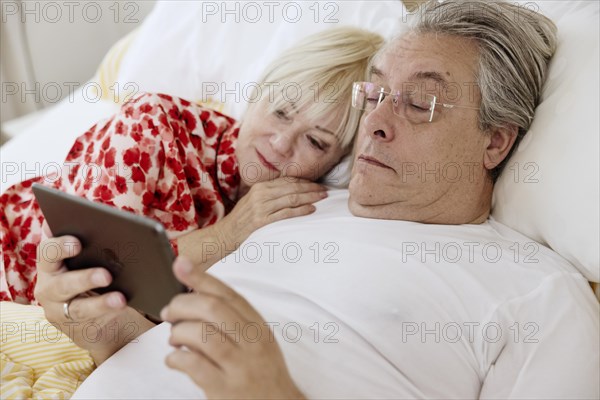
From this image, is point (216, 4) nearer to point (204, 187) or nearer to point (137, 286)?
point (204, 187)

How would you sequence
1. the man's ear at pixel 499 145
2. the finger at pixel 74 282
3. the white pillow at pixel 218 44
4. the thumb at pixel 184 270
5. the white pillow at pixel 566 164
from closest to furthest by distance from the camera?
the thumb at pixel 184 270, the finger at pixel 74 282, the white pillow at pixel 566 164, the man's ear at pixel 499 145, the white pillow at pixel 218 44

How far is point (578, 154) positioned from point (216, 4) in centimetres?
A: 113

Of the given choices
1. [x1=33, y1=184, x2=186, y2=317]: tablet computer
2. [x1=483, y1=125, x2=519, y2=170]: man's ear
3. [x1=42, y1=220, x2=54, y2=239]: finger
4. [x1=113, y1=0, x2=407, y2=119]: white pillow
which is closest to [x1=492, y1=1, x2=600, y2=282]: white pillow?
[x1=483, y1=125, x2=519, y2=170]: man's ear

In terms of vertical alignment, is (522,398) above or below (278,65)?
below

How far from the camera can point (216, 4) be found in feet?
6.11

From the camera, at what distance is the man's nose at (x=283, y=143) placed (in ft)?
4.65

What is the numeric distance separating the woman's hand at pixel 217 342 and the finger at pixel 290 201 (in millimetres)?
565

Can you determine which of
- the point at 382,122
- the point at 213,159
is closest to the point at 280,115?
the point at 213,159

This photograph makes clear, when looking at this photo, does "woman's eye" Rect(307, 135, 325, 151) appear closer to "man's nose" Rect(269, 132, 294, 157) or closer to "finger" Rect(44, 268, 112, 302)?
"man's nose" Rect(269, 132, 294, 157)

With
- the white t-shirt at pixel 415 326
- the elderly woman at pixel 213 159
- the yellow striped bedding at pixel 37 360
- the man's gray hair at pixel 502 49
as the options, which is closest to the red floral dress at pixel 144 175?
the elderly woman at pixel 213 159

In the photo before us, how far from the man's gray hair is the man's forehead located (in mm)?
19

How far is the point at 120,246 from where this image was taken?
89 cm

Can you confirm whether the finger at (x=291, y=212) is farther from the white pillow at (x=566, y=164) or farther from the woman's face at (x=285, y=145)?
the white pillow at (x=566, y=164)

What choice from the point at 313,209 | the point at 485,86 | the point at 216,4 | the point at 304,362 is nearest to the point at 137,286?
the point at 304,362
